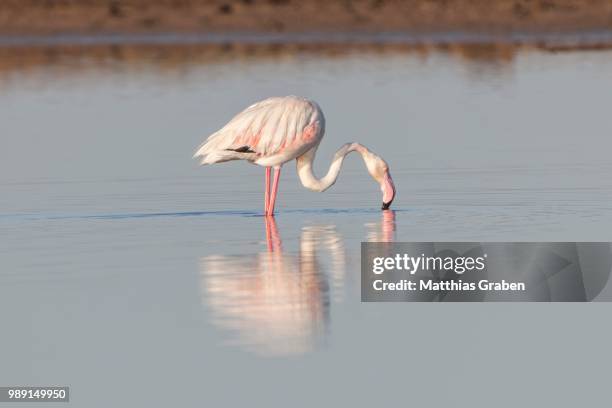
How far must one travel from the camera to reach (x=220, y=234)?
1265 cm

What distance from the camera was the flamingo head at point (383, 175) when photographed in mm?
13812

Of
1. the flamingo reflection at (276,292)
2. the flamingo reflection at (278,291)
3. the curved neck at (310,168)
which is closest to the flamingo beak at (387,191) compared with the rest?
the curved neck at (310,168)

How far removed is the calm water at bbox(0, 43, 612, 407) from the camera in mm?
8203

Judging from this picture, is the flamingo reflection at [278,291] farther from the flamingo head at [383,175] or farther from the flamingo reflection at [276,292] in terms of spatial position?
the flamingo head at [383,175]

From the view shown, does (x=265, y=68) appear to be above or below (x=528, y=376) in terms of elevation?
above

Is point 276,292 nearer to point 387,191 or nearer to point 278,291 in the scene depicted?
point 278,291

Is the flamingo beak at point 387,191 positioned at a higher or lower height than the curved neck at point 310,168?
lower

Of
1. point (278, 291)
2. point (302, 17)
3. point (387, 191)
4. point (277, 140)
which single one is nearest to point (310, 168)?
point (277, 140)

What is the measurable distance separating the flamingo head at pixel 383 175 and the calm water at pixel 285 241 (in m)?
0.14

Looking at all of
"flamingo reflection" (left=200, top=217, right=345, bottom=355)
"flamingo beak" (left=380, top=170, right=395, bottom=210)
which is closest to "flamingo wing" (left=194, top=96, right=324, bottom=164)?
"flamingo beak" (left=380, top=170, right=395, bottom=210)

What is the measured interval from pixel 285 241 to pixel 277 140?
1689mm

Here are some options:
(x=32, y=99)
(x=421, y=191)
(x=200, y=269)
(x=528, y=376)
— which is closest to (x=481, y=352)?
(x=528, y=376)

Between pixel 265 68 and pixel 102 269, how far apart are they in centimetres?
1884

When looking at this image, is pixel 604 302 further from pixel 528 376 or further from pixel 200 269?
Result: pixel 200 269
